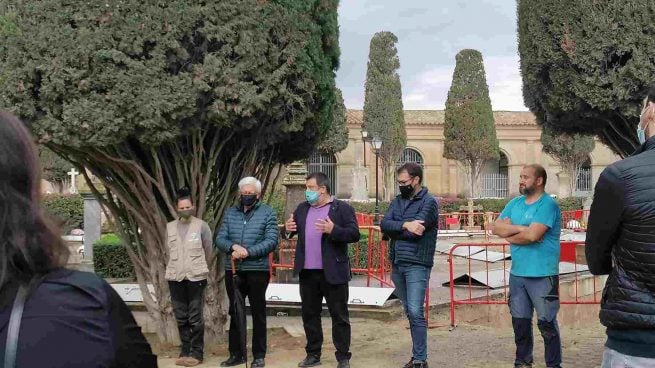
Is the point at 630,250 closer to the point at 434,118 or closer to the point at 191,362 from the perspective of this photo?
the point at 191,362

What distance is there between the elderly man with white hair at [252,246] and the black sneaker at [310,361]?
1.24 ft

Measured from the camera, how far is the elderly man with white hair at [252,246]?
21.1ft

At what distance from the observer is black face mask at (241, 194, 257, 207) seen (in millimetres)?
6496

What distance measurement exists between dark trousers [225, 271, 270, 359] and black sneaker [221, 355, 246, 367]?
0.11 ft

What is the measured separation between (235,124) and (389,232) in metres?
1.74

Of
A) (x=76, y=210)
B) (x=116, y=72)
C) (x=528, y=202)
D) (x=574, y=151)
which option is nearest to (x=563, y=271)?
(x=528, y=202)

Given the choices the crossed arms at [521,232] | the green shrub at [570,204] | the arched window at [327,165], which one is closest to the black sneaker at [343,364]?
the crossed arms at [521,232]

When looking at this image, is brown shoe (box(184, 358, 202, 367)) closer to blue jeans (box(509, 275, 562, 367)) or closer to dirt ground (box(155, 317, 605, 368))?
dirt ground (box(155, 317, 605, 368))

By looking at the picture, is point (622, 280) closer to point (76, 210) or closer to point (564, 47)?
point (564, 47)

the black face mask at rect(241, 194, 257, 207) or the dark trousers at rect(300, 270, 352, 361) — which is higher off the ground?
the black face mask at rect(241, 194, 257, 207)


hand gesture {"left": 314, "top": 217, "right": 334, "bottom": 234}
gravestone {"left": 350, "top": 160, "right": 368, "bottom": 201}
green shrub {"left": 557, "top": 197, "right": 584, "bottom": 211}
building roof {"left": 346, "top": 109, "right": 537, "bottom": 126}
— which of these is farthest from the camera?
building roof {"left": 346, "top": 109, "right": 537, "bottom": 126}

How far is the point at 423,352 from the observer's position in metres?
6.29

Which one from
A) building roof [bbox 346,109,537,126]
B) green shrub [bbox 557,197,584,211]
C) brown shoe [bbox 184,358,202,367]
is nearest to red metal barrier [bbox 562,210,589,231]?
green shrub [bbox 557,197,584,211]

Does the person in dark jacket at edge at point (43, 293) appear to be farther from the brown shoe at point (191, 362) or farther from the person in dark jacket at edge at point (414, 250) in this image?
the brown shoe at point (191, 362)
